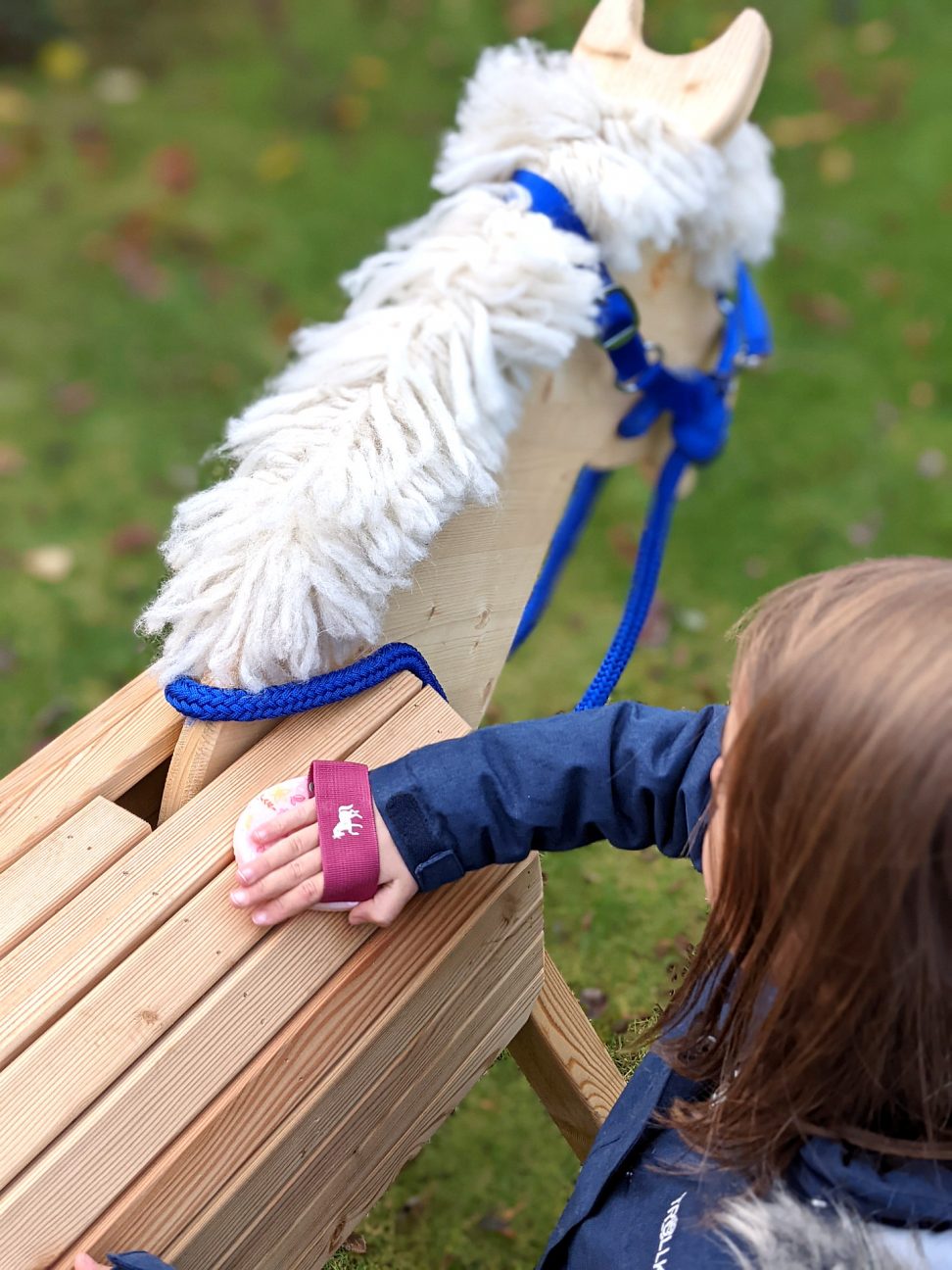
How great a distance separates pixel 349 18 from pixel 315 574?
346 cm

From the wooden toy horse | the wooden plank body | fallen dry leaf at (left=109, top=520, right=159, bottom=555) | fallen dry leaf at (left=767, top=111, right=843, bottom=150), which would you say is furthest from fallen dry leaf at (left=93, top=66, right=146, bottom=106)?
the wooden plank body

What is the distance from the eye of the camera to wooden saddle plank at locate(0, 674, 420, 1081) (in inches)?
34.9

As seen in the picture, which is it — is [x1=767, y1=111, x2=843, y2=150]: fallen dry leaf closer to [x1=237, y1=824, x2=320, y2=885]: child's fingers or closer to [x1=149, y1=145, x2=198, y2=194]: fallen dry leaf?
Result: [x1=149, y1=145, x2=198, y2=194]: fallen dry leaf

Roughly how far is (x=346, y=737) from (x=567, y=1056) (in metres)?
0.50

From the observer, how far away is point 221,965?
92 cm

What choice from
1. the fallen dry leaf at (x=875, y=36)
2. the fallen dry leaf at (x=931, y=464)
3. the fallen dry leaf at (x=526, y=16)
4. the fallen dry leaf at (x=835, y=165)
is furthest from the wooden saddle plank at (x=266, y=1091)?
the fallen dry leaf at (x=875, y=36)

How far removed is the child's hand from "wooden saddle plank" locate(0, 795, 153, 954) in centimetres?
12

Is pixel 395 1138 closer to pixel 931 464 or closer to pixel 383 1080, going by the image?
pixel 383 1080

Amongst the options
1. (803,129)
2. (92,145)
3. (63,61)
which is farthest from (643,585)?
(63,61)

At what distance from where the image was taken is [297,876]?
0.94 metres

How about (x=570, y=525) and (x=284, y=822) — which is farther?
(x=570, y=525)

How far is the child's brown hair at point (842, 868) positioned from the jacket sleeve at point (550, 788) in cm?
14

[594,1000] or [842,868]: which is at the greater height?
[842,868]

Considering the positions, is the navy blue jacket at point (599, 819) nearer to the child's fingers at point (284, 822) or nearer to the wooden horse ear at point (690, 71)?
the child's fingers at point (284, 822)
